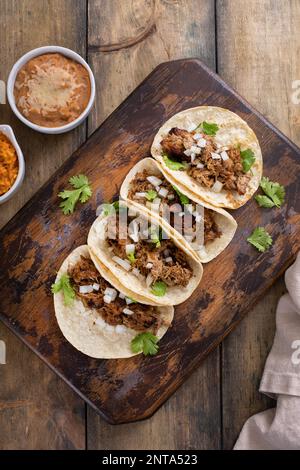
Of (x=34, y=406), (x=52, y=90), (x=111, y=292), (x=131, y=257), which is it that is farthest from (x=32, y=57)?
(x=34, y=406)

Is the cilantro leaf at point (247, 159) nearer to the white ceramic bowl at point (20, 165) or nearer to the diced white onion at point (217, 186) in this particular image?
the diced white onion at point (217, 186)

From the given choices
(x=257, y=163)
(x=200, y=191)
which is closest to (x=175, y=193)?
(x=200, y=191)

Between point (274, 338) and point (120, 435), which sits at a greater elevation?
point (274, 338)

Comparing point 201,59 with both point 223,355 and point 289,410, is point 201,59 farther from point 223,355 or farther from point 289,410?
point 289,410

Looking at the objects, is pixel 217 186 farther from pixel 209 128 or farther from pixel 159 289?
pixel 159 289

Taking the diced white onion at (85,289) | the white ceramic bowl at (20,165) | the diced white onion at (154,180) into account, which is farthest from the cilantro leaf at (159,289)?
the white ceramic bowl at (20,165)

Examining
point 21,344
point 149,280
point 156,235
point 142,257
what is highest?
point 156,235
